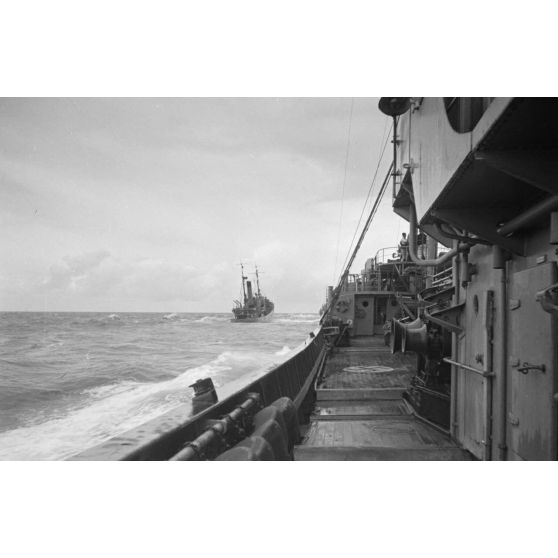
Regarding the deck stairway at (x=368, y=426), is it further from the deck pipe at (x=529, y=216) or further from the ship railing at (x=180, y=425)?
the deck pipe at (x=529, y=216)

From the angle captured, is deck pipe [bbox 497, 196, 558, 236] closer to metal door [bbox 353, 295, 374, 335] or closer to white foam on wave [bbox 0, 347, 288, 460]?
white foam on wave [bbox 0, 347, 288, 460]

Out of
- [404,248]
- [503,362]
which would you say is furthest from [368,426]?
[404,248]

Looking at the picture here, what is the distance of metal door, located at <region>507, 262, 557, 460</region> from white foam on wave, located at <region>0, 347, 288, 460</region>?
2.99 m

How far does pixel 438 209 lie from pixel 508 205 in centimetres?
49

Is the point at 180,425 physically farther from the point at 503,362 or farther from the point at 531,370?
the point at 503,362

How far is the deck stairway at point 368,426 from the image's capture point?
364 centimetres

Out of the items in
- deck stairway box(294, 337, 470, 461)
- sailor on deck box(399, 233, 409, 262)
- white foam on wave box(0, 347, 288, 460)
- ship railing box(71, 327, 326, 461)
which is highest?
sailor on deck box(399, 233, 409, 262)

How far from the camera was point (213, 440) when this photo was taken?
2.69 metres

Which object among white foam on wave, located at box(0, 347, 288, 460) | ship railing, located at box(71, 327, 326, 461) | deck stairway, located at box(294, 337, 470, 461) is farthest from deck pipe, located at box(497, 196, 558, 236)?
white foam on wave, located at box(0, 347, 288, 460)

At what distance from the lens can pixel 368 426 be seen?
4652 mm

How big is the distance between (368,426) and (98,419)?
7272 mm

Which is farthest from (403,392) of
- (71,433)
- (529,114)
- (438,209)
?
(71,433)

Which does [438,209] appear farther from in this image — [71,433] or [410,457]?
[71,433]

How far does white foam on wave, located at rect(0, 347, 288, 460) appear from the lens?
23.7ft
